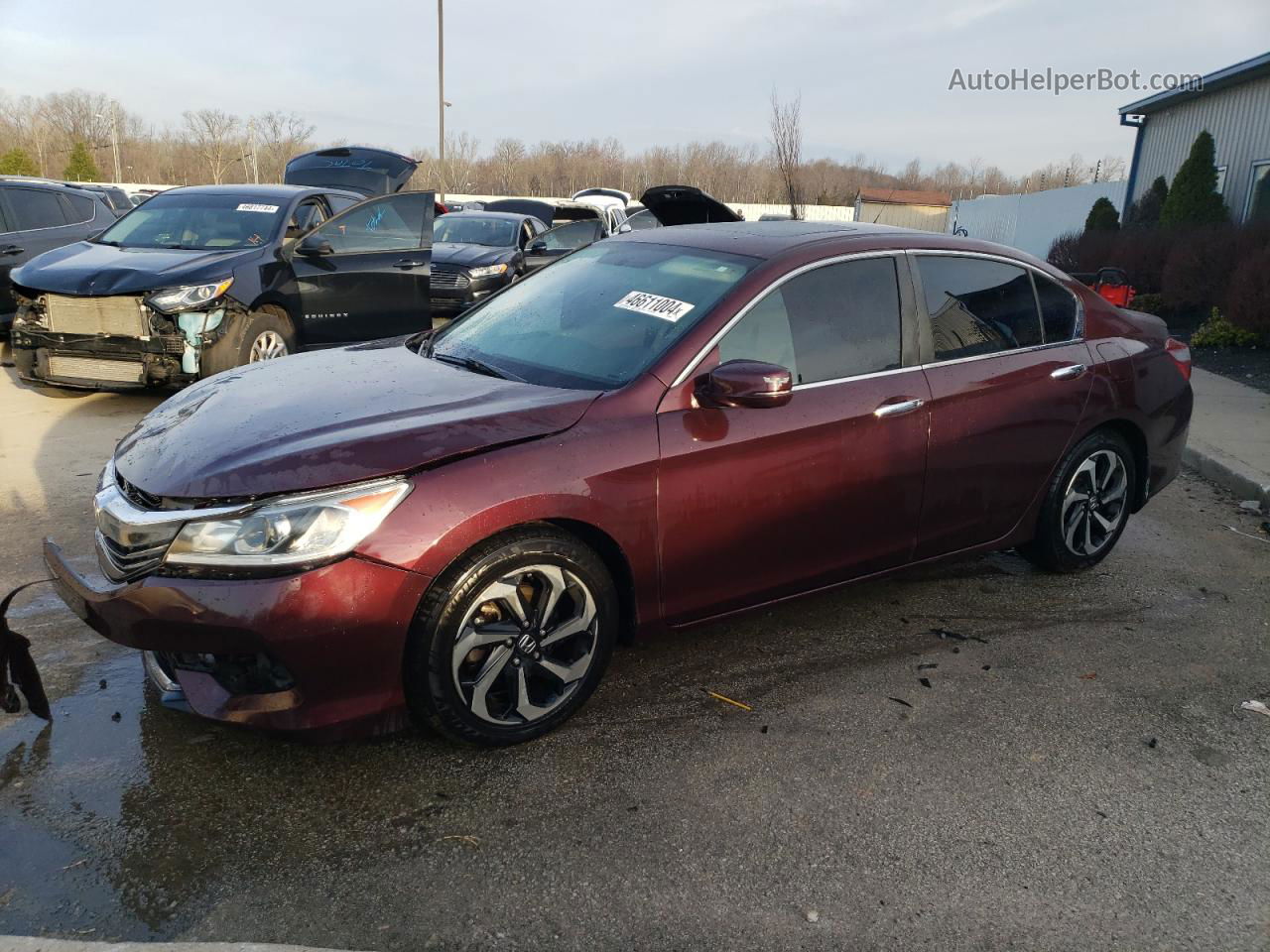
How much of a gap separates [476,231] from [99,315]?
7.21 m

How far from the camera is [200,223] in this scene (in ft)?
26.4

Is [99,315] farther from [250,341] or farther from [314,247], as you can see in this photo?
[314,247]

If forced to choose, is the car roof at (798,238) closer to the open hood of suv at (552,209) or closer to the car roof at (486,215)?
the car roof at (486,215)

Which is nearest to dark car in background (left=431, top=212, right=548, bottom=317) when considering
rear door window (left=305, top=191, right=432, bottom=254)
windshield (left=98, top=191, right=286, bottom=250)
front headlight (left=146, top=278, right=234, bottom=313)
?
rear door window (left=305, top=191, right=432, bottom=254)

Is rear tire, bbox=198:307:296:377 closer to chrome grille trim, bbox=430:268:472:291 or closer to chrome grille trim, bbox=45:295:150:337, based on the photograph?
chrome grille trim, bbox=45:295:150:337

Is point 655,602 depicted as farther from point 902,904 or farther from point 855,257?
point 855,257

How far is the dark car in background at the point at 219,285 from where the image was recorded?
7074 mm

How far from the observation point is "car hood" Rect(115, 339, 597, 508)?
2.75 m

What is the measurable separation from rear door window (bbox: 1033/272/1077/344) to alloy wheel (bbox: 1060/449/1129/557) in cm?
60

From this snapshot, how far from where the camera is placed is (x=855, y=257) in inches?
151

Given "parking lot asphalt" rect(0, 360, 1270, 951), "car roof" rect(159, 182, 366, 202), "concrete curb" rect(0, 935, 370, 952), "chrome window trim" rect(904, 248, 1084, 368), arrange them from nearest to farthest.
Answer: "concrete curb" rect(0, 935, 370, 952) → "parking lot asphalt" rect(0, 360, 1270, 951) → "chrome window trim" rect(904, 248, 1084, 368) → "car roof" rect(159, 182, 366, 202)

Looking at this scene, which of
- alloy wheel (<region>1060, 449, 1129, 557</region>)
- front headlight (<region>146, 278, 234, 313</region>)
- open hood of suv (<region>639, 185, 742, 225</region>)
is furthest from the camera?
front headlight (<region>146, 278, 234, 313</region>)

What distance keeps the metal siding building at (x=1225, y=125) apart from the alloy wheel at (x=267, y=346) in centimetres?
1670

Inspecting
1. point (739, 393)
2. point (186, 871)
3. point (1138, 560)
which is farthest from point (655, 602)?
point (1138, 560)
